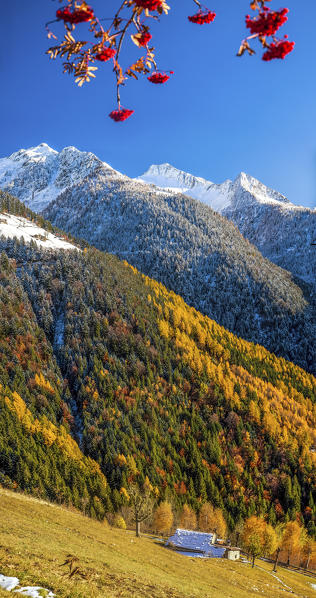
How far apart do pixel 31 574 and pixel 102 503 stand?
115 m

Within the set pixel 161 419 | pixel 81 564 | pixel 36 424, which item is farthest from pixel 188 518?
pixel 81 564

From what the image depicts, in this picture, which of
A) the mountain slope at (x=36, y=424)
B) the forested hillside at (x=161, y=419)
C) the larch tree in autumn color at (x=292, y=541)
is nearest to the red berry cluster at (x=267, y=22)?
the mountain slope at (x=36, y=424)

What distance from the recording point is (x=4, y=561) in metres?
18.8

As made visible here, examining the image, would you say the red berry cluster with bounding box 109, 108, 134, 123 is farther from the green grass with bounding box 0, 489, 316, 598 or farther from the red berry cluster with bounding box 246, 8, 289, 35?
the green grass with bounding box 0, 489, 316, 598

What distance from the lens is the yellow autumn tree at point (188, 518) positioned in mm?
121125

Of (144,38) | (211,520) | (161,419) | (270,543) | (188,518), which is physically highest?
(144,38)

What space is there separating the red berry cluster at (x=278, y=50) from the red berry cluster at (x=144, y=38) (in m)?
1.75

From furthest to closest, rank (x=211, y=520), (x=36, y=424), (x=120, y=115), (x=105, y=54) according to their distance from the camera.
Result: (x=36, y=424), (x=211, y=520), (x=120, y=115), (x=105, y=54)

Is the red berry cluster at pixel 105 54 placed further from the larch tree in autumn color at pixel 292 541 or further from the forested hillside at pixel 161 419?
the larch tree in autumn color at pixel 292 541

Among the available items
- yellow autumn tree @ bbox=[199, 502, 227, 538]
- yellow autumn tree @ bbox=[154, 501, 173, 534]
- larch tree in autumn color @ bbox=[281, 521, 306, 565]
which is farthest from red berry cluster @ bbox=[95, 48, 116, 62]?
yellow autumn tree @ bbox=[199, 502, 227, 538]

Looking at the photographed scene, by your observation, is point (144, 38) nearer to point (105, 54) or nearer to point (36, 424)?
point (105, 54)

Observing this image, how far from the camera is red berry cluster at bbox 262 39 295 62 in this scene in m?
4.94

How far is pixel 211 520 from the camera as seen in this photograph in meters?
125

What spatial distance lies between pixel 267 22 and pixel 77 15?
2502 mm
